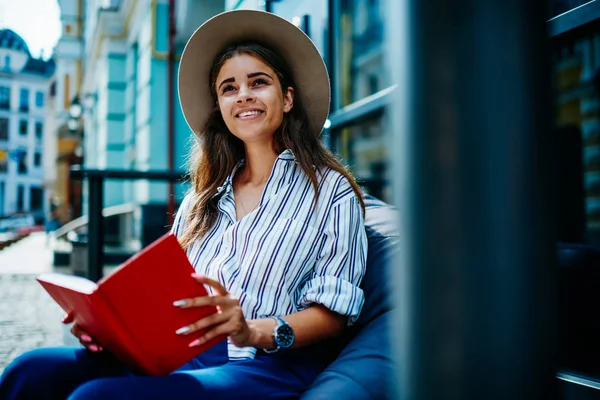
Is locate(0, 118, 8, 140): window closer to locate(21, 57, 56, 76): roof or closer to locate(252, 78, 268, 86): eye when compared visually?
locate(21, 57, 56, 76): roof

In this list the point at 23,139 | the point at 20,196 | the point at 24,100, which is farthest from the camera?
the point at 20,196

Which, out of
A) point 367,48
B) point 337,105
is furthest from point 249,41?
point 367,48

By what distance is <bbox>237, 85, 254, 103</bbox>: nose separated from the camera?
6.28 ft

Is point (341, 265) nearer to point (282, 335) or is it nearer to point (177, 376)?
point (282, 335)

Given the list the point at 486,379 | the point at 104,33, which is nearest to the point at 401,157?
the point at 486,379

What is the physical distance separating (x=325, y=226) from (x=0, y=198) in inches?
1857

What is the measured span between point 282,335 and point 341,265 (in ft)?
0.96

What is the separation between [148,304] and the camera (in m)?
1.24

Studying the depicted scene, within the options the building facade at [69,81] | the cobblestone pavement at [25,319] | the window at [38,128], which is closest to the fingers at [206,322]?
the cobblestone pavement at [25,319]

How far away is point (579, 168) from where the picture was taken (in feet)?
11.3

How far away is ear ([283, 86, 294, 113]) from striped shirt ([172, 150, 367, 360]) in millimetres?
282

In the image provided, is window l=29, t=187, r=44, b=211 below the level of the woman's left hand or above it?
above

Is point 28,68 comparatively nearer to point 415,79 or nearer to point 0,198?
point 0,198

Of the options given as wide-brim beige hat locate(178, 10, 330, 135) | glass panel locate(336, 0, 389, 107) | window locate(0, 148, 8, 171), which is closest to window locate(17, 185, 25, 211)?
window locate(0, 148, 8, 171)
